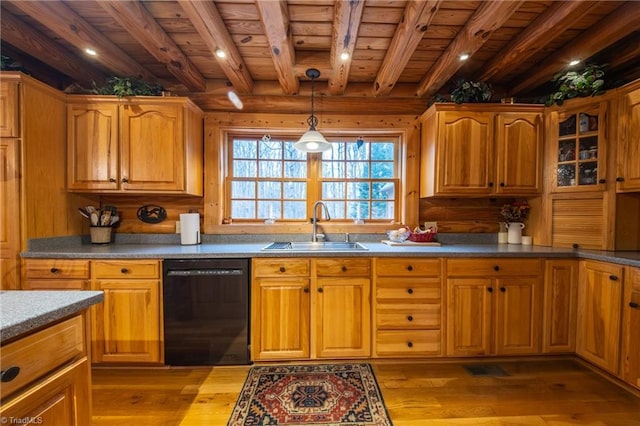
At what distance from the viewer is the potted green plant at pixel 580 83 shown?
2158 millimetres

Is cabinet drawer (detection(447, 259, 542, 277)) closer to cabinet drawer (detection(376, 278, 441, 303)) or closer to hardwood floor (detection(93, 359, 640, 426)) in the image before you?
cabinet drawer (detection(376, 278, 441, 303))

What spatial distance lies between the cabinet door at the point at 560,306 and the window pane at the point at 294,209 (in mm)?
2162

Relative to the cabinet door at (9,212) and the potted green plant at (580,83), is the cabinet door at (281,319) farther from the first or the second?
the potted green plant at (580,83)

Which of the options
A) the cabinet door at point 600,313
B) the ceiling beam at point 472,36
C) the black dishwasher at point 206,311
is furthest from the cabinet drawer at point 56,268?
the cabinet door at point 600,313

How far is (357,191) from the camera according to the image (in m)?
2.88

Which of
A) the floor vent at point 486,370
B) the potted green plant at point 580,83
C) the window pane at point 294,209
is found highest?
the potted green plant at point 580,83

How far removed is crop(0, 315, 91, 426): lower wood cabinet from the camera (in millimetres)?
799

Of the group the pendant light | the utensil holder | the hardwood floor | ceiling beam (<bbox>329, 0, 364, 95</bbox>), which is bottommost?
the hardwood floor

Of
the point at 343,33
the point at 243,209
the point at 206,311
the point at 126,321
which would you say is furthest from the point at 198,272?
the point at 343,33

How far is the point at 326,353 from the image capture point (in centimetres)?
213

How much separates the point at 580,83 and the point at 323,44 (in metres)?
2.09

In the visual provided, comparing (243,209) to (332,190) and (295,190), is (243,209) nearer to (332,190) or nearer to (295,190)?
(295,190)

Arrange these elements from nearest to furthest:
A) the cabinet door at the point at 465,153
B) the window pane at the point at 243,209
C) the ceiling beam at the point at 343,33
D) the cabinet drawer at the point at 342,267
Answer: the ceiling beam at the point at 343,33 < the cabinet drawer at the point at 342,267 < the cabinet door at the point at 465,153 < the window pane at the point at 243,209

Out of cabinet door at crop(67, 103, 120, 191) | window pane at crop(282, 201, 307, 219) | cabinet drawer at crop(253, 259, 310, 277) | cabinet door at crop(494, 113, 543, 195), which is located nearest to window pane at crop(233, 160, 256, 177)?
window pane at crop(282, 201, 307, 219)
